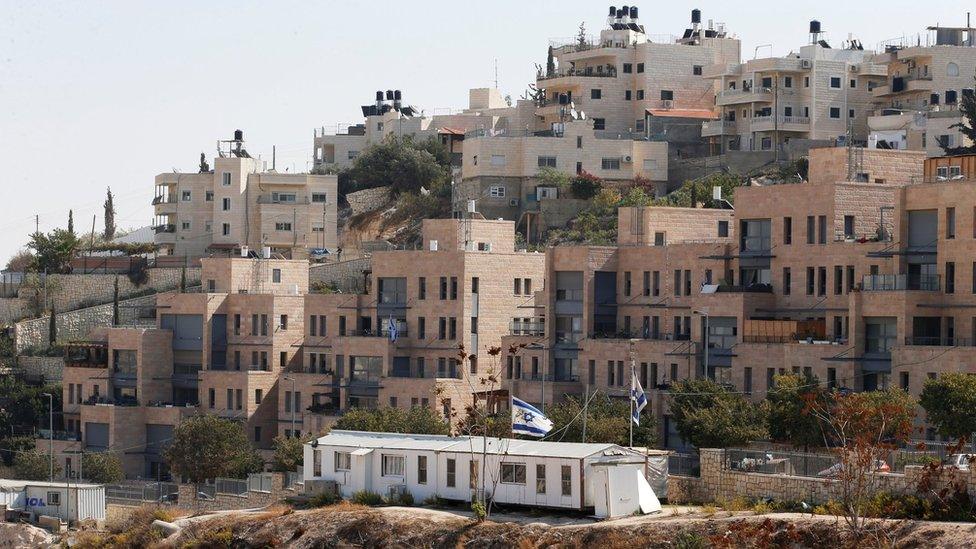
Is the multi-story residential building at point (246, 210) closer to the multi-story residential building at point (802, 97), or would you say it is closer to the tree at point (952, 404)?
the multi-story residential building at point (802, 97)

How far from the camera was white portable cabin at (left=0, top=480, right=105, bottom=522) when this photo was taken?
90.7 meters

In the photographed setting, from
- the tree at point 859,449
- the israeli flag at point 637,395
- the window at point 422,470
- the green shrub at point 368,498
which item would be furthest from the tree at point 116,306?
the tree at point 859,449

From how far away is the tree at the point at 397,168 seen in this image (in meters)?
142

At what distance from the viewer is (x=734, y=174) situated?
126 meters

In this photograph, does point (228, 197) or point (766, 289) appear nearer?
point (766, 289)

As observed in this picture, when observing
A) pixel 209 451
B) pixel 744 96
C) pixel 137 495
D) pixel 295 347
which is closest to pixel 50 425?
pixel 295 347

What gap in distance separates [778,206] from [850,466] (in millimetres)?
33297

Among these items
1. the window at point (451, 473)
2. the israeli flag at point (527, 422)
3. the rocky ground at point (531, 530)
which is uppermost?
the israeli flag at point (527, 422)

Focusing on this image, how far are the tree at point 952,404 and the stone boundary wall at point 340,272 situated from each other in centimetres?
4921

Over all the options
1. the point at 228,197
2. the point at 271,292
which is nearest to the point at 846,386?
the point at 271,292

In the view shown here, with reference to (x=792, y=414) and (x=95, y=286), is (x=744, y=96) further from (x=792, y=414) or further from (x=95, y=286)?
(x=792, y=414)

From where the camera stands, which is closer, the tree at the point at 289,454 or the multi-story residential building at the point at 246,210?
the tree at the point at 289,454

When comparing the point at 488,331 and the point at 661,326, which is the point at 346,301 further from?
the point at 661,326

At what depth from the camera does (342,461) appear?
77.8 m
